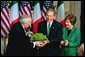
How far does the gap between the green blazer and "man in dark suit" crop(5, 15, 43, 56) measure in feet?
1.49

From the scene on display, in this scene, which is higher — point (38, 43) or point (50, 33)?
point (50, 33)

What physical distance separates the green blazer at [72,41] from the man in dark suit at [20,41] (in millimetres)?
454

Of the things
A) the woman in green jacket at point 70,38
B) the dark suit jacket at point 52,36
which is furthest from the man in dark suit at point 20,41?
the woman in green jacket at point 70,38

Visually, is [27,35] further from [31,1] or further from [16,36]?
[31,1]

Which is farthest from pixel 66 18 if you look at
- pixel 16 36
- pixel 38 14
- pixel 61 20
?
pixel 16 36

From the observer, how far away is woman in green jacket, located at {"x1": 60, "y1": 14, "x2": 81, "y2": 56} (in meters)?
4.63

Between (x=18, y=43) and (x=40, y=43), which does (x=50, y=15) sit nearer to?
(x=40, y=43)

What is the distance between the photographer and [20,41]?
463 centimetres

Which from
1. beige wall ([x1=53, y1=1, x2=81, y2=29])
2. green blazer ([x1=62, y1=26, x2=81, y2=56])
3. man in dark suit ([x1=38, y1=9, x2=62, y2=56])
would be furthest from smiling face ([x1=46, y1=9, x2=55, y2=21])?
green blazer ([x1=62, y1=26, x2=81, y2=56])

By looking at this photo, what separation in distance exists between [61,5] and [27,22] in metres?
0.51

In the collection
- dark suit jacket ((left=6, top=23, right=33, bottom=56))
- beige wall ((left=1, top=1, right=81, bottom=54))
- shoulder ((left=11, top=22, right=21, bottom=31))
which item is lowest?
dark suit jacket ((left=6, top=23, right=33, bottom=56))

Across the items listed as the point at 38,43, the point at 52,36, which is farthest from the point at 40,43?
the point at 52,36

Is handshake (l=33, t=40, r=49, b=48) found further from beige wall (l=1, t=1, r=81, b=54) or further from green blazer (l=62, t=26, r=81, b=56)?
beige wall (l=1, t=1, r=81, b=54)

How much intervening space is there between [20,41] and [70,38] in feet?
2.24
